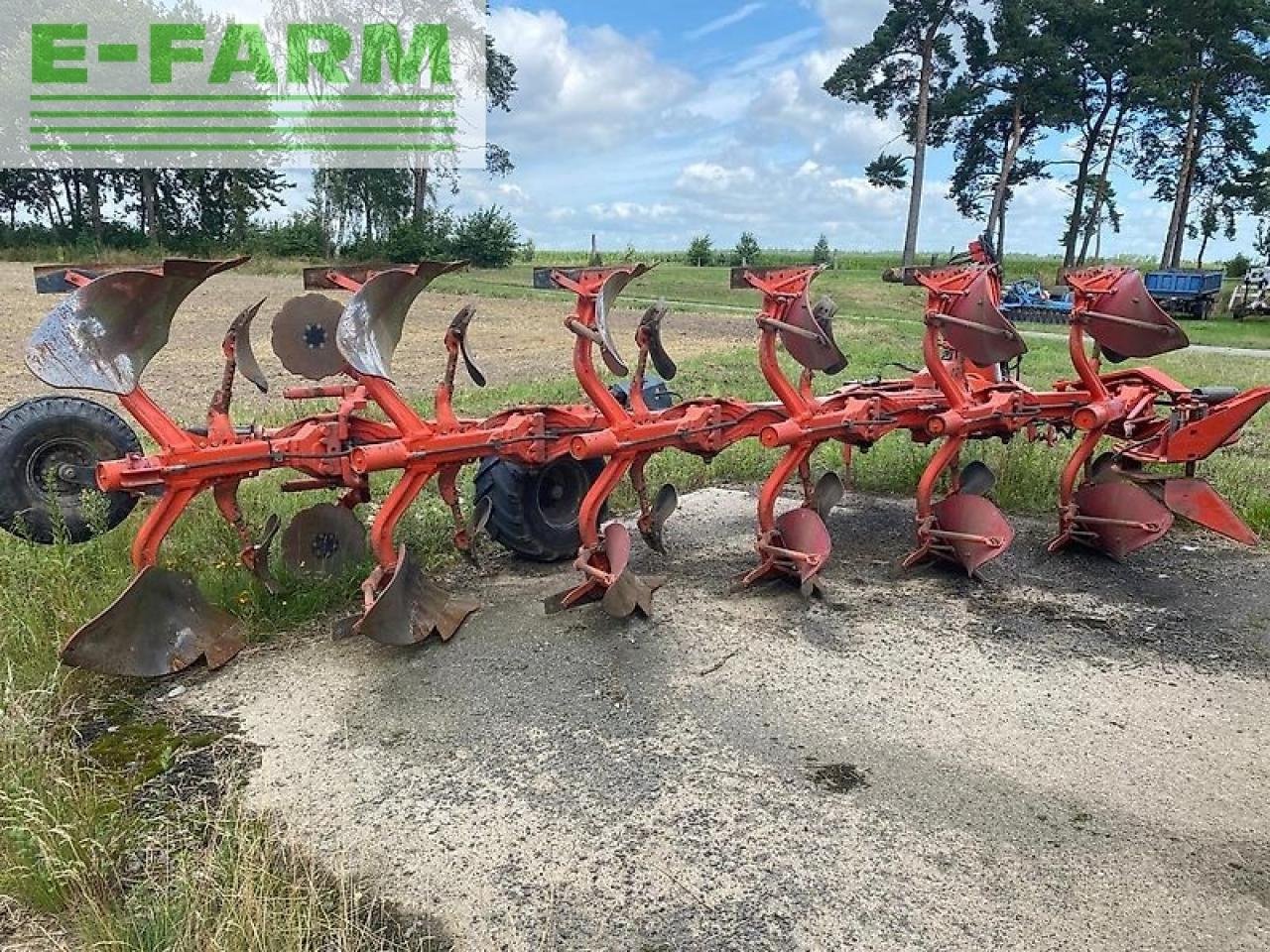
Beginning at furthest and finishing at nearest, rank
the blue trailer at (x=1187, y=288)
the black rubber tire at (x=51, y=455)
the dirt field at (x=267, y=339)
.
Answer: the blue trailer at (x=1187, y=288), the dirt field at (x=267, y=339), the black rubber tire at (x=51, y=455)

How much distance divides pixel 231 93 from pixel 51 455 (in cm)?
4079

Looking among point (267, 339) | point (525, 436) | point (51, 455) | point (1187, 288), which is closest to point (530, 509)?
point (525, 436)

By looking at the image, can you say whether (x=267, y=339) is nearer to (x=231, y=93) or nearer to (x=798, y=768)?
(x=798, y=768)

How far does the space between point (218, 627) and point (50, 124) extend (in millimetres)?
44434

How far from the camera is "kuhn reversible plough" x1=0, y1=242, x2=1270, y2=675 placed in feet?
11.5

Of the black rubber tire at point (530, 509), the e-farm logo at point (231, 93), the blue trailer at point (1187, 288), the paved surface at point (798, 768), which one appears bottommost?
the paved surface at point (798, 768)

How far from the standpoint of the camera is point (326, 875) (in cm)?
237

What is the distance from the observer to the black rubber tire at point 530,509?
15.0ft

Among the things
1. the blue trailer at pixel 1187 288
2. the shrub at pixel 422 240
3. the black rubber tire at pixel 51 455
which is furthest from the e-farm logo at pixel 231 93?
the black rubber tire at pixel 51 455

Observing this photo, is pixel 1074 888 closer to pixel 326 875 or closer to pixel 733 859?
pixel 733 859

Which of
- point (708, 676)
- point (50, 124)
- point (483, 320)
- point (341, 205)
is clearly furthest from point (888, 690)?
point (50, 124)

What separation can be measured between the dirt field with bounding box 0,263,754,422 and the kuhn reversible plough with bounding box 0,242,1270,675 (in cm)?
440

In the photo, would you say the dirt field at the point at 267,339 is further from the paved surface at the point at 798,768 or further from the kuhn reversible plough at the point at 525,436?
the paved surface at the point at 798,768

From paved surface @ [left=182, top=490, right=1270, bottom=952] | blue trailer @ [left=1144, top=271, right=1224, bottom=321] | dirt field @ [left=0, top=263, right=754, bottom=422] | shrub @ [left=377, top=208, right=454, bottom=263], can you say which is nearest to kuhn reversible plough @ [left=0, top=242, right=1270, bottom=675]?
paved surface @ [left=182, top=490, right=1270, bottom=952]
